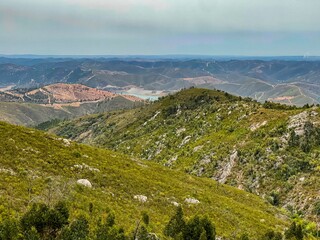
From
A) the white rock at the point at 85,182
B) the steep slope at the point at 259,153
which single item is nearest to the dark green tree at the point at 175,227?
the white rock at the point at 85,182

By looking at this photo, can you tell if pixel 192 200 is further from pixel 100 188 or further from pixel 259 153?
pixel 259 153

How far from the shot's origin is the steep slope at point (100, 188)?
40.8 metres

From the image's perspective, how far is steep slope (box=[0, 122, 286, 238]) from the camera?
40781 millimetres

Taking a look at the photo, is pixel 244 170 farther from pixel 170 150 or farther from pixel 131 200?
pixel 131 200

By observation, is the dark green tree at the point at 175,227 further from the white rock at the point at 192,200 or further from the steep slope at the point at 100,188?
the white rock at the point at 192,200

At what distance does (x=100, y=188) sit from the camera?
4847cm

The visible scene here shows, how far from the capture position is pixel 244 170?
→ 121 meters

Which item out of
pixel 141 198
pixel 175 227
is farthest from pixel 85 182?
pixel 175 227

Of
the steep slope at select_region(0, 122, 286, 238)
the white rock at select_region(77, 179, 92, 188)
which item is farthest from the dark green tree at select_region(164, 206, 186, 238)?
the white rock at select_region(77, 179, 92, 188)

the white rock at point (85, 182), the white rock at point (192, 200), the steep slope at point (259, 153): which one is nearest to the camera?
the white rock at point (85, 182)

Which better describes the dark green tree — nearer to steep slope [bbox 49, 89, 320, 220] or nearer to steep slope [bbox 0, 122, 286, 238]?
steep slope [bbox 0, 122, 286, 238]

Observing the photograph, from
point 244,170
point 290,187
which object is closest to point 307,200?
point 290,187

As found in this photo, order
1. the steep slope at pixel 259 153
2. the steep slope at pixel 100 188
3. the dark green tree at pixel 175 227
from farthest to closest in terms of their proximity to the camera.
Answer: the steep slope at pixel 259 153
the dark green tree at pixel 175 227
the steep slope at pixel 100 188

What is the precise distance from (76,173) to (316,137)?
9606cm
